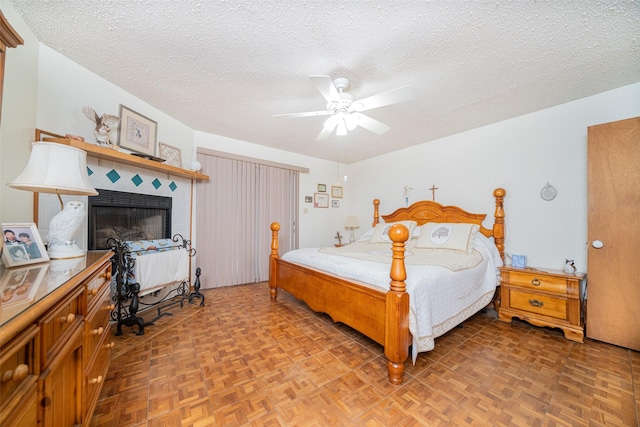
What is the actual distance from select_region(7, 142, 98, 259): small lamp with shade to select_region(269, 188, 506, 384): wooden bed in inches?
70.8

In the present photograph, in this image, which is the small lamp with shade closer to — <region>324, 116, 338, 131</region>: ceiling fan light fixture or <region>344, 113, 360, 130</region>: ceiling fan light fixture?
<region>324, 116, 338, 131</region>: ceiling fan light fixture

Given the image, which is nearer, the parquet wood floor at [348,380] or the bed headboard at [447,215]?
the parquet wood floor at [348,380]

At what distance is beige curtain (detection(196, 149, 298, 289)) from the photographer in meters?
3.45

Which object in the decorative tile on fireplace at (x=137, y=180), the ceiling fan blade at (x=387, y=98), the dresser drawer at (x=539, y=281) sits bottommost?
the dresser drawer at (x=539, y=281)

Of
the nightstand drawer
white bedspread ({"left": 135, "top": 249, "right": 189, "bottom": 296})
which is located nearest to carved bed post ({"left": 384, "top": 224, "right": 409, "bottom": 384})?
the nightstand drawer

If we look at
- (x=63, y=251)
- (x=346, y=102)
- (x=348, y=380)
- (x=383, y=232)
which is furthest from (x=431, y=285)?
(x=63, y=251)

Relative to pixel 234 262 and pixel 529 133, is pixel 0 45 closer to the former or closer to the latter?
pixel 234 262

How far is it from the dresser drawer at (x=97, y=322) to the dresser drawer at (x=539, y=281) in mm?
3386

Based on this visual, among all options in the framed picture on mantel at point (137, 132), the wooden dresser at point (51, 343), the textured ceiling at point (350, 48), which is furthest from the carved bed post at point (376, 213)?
the wooden dresser at point (51, 343)

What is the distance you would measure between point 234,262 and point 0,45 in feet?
10.2

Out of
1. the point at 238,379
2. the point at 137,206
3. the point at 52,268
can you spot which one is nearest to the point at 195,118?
the point at 137,206

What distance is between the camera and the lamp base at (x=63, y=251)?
123 centimetres

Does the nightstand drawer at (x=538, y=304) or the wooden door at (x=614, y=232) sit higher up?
the wooden door at (x=614, y=232)

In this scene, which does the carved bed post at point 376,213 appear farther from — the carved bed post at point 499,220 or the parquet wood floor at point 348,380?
the parquet wood floor at point 348,380
